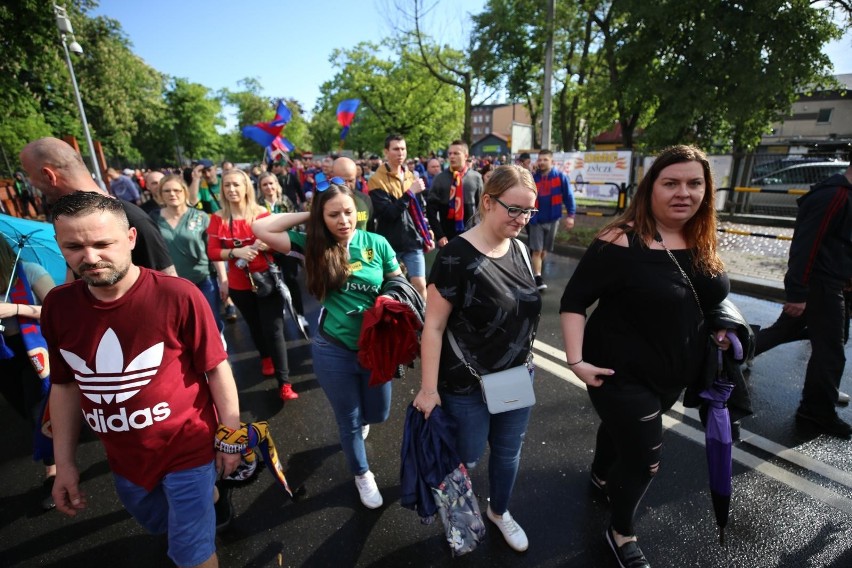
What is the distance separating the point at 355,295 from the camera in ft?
7.88

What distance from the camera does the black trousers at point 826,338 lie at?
2938 millimetres

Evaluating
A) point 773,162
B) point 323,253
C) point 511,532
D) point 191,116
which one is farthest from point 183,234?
point 191,116

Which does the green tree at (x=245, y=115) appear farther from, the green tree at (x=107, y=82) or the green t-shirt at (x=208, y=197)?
the green t-shirt at (x=208, y=197)

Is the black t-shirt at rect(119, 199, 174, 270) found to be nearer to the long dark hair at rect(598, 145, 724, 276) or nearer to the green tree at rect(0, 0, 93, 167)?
the long dark hair at rect(598, 145, 724, 276)

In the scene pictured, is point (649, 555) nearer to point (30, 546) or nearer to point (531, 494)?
point (531, 494)

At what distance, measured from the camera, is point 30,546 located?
2391 mm

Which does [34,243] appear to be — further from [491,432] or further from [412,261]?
[412,261]

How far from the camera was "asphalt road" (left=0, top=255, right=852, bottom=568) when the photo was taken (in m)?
2.23

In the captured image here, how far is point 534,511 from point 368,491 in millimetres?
1007

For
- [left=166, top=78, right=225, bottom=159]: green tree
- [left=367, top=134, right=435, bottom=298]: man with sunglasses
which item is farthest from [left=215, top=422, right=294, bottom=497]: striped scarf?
[left=166, top=78, right=225, bottom=159]: green tree

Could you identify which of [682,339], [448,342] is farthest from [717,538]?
[448,342]

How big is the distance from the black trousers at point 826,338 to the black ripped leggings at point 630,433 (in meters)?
1.90

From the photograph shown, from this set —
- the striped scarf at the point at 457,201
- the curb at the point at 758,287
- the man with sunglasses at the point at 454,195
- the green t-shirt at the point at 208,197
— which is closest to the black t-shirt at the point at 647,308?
the man with sunglasses at the point at 454,195

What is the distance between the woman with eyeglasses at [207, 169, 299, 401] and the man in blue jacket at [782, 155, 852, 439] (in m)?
4.00
